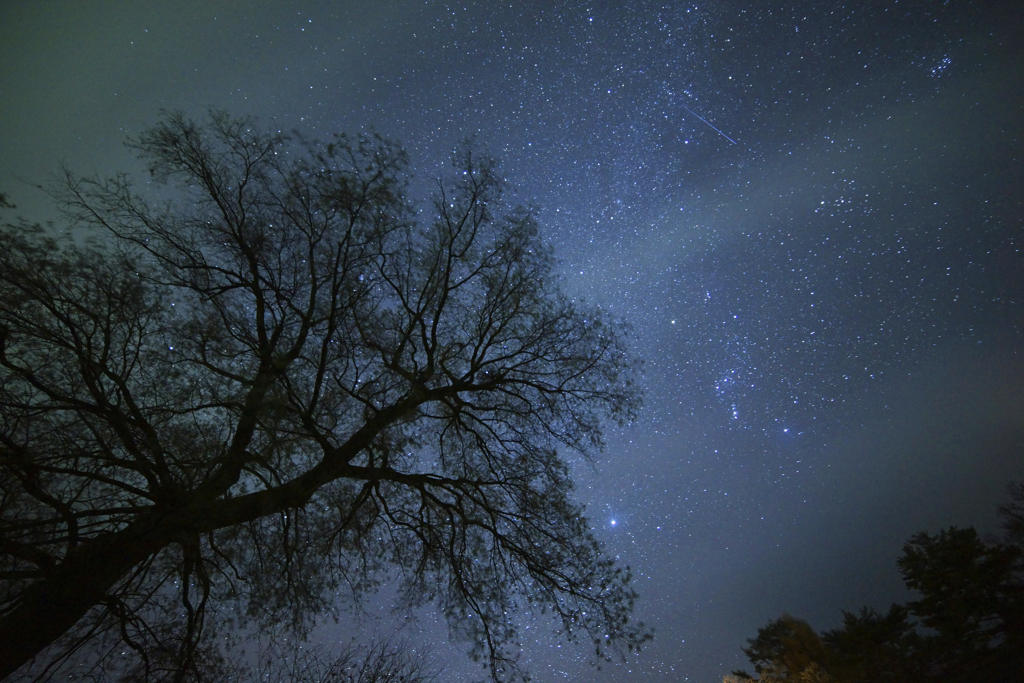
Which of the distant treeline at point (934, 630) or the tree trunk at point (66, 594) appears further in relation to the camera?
the distant treeline at point (934, 630)

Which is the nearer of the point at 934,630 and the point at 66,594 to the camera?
the point at 66,594

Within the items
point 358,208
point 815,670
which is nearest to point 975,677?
point 815,670

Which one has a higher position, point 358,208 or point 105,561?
point 358,208

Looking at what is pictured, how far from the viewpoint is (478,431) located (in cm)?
723

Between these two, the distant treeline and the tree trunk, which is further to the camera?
the distant treeline

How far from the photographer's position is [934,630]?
1019 centimetres

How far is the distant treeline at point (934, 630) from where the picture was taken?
864 cm

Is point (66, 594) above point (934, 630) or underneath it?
underneath

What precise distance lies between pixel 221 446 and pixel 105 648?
7.97 ft

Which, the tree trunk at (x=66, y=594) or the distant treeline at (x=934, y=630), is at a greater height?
the distant treeline at (x=934, y=630)

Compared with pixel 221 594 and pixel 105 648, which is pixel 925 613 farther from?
pixel 105 648

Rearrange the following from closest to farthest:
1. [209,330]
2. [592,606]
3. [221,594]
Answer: [209,330] → [221,594] → [592,606]

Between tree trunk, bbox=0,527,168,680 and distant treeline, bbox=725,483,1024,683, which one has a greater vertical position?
distant treeline, bbox=725,483,1024,683

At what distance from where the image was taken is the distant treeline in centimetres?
864
